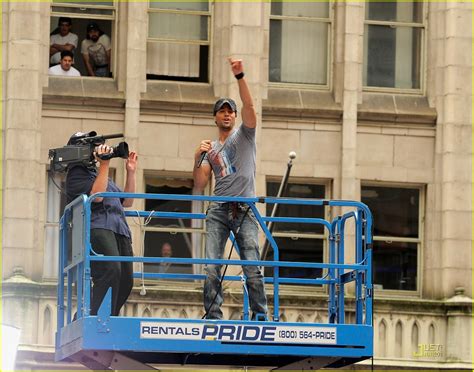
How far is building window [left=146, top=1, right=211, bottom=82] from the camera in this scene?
36.8 metres

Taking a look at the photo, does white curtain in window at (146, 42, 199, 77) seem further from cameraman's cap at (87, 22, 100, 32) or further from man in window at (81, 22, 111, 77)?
cameraman's cap at (87, 22, 100, 32)

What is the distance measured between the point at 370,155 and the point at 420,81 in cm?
159

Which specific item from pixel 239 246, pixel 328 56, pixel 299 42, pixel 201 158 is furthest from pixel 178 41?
pixel 239 246

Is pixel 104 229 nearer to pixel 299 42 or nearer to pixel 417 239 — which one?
pixel 299 42

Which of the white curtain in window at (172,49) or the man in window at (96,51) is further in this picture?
the white curtain in window at (172,49)

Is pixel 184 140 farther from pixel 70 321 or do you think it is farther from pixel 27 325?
pixel 70 321

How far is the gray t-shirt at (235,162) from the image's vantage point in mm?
21125

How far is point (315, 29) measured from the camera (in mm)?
37438

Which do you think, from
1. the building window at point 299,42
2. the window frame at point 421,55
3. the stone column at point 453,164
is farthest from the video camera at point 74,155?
the window frame at point 421,55

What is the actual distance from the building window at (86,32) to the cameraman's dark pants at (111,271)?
50.5 feet

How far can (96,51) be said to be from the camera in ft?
120

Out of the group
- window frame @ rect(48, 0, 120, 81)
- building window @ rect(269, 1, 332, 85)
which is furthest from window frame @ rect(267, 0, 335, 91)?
window frame @ rect(48, 0, 120, 81)

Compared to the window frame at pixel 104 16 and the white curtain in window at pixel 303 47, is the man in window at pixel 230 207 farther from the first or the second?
the white curtain in window at pixel 303 47

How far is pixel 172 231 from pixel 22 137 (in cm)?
285
